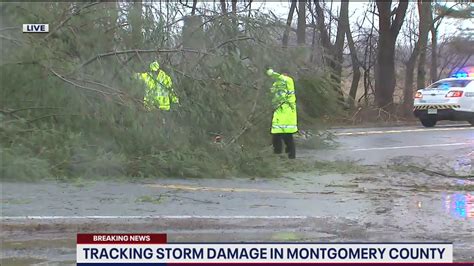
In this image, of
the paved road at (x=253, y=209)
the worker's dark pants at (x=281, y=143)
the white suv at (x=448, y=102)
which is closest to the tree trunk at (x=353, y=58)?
the white suv at (x=448, y=102)

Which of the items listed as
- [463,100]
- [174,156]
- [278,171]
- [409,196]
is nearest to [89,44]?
[174,156]

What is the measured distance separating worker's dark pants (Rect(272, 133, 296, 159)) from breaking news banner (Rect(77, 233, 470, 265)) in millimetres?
7244

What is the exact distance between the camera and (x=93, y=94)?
8.45m

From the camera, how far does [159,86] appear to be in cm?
858

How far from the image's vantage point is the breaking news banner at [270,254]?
2840 mm

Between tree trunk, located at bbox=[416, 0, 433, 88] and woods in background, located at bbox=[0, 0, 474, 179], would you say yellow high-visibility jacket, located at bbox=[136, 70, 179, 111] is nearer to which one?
woods in background, located at bbox=[0, 0, 474, 179]

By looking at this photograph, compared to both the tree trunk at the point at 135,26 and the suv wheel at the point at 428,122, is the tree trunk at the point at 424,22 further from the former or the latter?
the tree trunk at the point at 135,26

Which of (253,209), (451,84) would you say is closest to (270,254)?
(253,209)

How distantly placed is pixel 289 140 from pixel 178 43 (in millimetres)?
2627

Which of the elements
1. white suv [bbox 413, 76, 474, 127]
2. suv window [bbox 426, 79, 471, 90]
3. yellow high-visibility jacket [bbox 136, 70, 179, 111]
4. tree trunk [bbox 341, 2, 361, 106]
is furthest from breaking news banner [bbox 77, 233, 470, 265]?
tree trunk [bbox 341, 2, 361, 106]

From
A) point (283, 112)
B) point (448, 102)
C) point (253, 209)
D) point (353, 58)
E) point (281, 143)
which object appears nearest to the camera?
point (253, 209)

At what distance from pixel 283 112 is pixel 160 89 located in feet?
7.37

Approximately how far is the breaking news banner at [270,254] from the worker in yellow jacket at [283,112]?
6311 mm

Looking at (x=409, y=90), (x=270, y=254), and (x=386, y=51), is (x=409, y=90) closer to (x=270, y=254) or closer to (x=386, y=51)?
(x=386, y=51)
